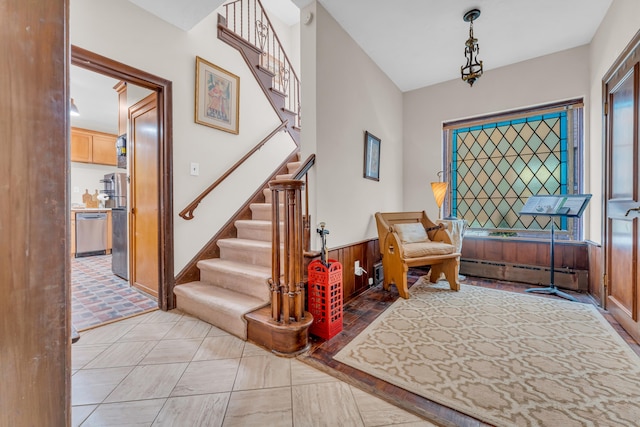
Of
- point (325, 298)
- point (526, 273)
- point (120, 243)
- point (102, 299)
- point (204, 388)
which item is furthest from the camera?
point (120, 243)

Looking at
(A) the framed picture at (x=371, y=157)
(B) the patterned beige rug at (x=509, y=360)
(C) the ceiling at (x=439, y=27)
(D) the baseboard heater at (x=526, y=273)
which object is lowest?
(B) the patterned beige rug at (x=509, y=360)

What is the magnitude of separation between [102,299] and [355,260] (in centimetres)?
252

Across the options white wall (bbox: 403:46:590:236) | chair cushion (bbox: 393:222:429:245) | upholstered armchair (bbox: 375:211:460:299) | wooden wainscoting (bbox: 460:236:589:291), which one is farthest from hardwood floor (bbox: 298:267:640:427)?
white wall (bbox: 403:46:590:236)

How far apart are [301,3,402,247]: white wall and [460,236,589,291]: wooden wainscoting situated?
4.46ft

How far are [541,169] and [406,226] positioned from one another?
183 cm

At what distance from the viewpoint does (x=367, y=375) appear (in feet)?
5.00

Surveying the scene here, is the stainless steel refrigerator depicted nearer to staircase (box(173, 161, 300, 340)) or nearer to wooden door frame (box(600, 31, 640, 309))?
staircase (box(173, 161, 300, 340))

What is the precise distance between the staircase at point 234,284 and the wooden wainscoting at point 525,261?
2.70 m

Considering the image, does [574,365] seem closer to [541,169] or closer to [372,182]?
[372,182]

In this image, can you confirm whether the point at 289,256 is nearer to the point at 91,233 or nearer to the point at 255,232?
the point at 255,232

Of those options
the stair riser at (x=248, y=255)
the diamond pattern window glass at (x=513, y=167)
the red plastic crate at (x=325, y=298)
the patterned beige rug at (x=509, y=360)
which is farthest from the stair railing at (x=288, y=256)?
the diamond pattern window glass at (x=513, y=167)

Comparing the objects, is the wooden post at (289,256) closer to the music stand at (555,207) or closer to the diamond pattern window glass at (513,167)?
the music stand at (555,207)

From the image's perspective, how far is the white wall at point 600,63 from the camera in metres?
2.04

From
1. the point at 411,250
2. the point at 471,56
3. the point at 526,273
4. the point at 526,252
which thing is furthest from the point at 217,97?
the point at 526,273
